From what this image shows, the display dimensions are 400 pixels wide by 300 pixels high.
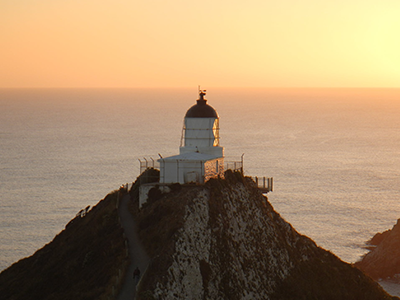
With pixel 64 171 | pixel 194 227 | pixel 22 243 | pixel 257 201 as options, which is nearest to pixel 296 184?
pixel 64 171

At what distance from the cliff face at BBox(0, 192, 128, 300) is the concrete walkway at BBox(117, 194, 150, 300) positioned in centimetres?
47

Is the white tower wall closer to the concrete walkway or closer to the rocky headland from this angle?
the rocky headland

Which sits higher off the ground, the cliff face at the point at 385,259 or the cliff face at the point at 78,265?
the cliff face at the point at 78,265

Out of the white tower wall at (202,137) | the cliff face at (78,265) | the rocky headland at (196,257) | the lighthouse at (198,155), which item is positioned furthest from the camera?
the white tower wall at (202,137)

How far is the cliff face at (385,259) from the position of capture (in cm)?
7631

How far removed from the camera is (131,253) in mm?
38875

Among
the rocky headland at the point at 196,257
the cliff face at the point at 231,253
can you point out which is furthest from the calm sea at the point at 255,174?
the cliff face at the point at 231,253

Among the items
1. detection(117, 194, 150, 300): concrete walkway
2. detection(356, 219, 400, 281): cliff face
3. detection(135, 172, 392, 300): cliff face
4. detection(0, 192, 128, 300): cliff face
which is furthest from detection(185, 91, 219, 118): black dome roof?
detection(356, 219, 400, 281): cliff face

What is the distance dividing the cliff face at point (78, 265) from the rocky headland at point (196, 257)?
0.09 m

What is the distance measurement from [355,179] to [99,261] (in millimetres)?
101810

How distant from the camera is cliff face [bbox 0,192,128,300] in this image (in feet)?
122

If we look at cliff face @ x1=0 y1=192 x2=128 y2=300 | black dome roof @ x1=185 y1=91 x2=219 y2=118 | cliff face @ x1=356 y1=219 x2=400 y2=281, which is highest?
black dome roof @ x1=185 y1=91 x2=219 y2=118

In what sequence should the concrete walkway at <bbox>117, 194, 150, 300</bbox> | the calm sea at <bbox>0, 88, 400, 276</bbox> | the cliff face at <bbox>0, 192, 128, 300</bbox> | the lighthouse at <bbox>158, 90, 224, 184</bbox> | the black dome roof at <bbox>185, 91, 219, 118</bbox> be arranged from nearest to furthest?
the concrete walkway at <bbox>117, 194, 150, 300</bbox>
the cliff face at <bbox>0, 192, 128, 300</bbox>
the lighthouse at <bbox>158, 90, 224, 184</bbox>
the black dome roof at <bbox>185, 91, 219, 118</bbox>
the calm sea at <bbox>0, 88, 400, 276</bbox>

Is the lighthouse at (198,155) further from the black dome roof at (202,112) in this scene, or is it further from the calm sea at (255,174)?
the calm sea at (255,174)
